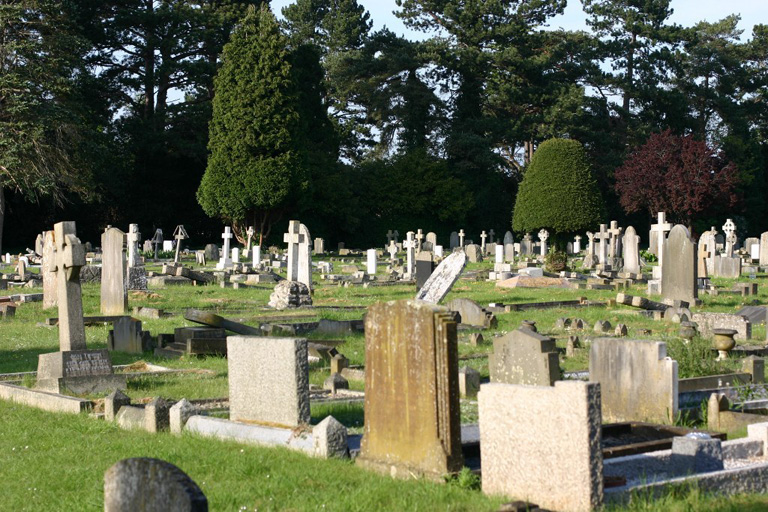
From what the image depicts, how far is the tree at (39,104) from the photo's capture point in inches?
1556

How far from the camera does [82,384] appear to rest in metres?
10.5

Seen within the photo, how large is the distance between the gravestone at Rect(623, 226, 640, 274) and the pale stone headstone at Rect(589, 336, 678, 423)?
24408mm

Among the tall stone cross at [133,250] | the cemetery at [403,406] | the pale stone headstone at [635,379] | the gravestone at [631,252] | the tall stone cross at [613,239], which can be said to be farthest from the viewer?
the tall stone cross at [613,239]

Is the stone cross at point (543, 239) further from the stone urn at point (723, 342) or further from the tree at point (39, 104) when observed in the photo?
the stone urn at point (723, 342)

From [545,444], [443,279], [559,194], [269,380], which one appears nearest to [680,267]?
[443,279]

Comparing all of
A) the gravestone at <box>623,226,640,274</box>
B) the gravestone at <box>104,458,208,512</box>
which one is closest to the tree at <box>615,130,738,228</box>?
the gravestone at <box>623,226,640,274</box>

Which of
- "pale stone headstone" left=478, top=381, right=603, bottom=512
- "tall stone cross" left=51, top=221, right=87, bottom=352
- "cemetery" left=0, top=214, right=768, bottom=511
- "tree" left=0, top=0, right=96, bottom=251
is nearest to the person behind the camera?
"pale stone headstone" left=478, top=381, right=603, bottom=512

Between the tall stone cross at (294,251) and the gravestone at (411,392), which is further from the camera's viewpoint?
the tall stone cross at (294,251)

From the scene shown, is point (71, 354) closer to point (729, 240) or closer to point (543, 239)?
point (729, 240)

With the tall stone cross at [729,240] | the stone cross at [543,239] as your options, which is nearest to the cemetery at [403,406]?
the tall stone cross at [729,240]

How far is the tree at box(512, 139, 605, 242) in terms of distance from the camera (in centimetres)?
4072

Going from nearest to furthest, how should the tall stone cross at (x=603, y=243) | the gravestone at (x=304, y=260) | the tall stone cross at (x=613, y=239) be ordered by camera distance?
the gravestone at (x=304, y=260) → the tall stone cross at (x=603, y=243) → the tall stone cross at (x=613, y=239)

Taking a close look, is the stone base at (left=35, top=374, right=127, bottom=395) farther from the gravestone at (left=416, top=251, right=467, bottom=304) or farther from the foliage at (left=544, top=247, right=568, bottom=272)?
the foliage at (left=544, top=247, right=568, bottom=272)

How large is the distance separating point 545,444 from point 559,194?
36.1 m
